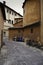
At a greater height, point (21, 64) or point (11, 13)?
point (11, 13)

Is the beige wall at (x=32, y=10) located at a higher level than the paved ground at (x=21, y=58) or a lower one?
higher

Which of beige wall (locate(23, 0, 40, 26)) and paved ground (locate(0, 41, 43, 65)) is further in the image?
beige wall (locate(23, 0, 40, 26))

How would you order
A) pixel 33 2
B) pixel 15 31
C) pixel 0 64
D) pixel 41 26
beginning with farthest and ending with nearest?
1. pixel 15 31
2. pixel 33 2
3. pixel 41 26
4. pixel 0 64

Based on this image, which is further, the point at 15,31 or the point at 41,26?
the point at 15,31

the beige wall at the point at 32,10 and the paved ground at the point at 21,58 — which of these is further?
the beige wall at the point at 32,10

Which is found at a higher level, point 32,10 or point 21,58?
point 32,10

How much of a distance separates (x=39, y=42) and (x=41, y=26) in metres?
2.26

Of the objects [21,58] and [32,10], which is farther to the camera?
[32,10]

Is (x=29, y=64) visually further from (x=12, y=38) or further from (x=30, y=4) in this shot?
(x=12, y=38)

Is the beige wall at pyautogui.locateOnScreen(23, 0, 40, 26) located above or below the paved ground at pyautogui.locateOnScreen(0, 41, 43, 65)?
above

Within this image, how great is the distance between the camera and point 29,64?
10438 millimetres

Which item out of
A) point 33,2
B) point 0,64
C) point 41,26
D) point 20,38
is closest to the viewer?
point 0,64

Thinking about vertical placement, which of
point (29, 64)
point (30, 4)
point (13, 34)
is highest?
point (30, 4)

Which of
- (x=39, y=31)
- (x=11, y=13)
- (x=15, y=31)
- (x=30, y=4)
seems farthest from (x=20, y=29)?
(x=11, y=13)
